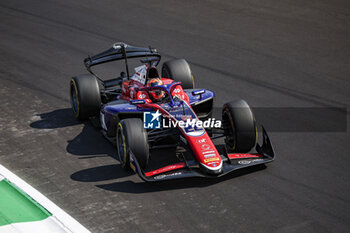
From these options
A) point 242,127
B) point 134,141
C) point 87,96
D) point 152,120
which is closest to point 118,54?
A: point 87,96

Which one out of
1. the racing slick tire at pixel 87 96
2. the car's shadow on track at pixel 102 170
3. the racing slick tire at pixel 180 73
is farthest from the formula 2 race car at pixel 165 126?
the racing slick tire at pixel 180 73

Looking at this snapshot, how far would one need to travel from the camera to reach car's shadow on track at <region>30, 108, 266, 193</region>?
29.7ft

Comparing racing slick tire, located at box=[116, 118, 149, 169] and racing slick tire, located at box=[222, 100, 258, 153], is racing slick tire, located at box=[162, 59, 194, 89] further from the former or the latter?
racing slick tire, located at box=[116, 118, 149, 169]

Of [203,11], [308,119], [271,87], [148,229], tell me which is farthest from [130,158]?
[203,11]

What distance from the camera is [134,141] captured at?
9141mm

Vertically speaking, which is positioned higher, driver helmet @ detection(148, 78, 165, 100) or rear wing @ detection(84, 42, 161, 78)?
rear wing @ detection(84, 42, 161, 78)

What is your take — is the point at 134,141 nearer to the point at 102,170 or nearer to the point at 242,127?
the point at 102,170

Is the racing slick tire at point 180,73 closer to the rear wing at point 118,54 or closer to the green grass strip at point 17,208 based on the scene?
the rear wing at point 118,54

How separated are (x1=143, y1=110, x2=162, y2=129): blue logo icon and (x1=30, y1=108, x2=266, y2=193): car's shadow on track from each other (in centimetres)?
91

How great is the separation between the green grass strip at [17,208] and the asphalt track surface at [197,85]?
50cm

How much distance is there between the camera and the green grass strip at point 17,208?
782 cm

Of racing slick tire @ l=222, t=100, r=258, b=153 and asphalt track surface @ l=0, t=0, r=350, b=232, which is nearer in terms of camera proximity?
asphalt track surface @ l=0, t=0, r=350, b=232

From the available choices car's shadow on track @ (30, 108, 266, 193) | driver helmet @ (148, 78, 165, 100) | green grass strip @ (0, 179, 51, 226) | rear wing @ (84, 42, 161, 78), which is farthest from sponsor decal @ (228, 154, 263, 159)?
rear wing @ (84, 42, 161, 78)

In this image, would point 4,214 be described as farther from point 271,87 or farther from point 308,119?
point 271,87
